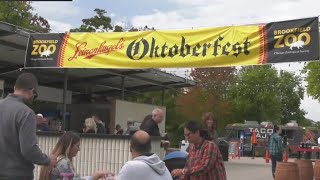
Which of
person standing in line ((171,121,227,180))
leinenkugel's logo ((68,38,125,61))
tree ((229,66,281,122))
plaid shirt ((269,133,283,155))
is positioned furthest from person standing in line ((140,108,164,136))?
tree ((229,66,281,122))

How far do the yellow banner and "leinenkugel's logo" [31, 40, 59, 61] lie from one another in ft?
0.90

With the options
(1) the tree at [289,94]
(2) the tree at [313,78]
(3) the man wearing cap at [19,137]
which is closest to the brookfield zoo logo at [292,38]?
(3) the man wearing cap at [19,137]

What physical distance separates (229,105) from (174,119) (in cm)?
565

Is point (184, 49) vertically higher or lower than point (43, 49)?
lower

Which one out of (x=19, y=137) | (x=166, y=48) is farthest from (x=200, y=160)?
(x=166, y=48)

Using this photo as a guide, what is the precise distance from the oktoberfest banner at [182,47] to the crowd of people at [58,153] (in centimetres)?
466

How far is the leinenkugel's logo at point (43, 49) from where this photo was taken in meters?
13.3

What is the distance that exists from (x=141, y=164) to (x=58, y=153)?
5.32 ft

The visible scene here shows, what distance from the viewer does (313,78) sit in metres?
28.3

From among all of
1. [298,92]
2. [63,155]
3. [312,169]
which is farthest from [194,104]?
[63,155]

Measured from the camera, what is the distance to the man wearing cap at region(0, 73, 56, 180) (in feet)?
15.3

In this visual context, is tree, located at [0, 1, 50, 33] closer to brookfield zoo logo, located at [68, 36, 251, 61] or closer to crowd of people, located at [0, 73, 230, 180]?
brookfield zoo logo, located at [68, 36, 251, 61]

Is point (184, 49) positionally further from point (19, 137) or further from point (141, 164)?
point (141, 164)

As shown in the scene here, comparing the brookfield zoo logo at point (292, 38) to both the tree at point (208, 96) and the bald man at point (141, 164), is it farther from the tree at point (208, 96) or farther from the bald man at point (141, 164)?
the tree at point (208, 96)
